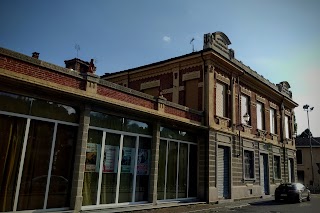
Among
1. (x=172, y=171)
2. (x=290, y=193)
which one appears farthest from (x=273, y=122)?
(x=172, y=171)

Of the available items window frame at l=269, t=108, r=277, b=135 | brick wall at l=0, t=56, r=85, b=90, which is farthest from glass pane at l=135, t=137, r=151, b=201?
window frame at l=269, t=108, r=277, b=135

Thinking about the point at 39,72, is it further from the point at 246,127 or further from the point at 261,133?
the point at 261,133

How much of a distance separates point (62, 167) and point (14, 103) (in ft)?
8.75

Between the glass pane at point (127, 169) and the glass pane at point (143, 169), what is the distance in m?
0.41

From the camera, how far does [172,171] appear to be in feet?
45.8

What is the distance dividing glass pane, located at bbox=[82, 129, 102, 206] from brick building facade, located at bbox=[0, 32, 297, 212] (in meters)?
0.04

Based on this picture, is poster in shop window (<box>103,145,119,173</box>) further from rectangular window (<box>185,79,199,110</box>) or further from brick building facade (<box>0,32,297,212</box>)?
rectangular window (<box>185,79,199,110</box>)

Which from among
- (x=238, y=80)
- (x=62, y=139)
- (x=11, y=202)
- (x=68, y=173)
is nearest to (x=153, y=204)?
(x=68, y=173)

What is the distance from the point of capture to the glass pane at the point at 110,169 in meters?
10.6

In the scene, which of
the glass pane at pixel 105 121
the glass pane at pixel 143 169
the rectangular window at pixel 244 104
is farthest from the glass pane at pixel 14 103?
the rectangular window at pixel 244 104

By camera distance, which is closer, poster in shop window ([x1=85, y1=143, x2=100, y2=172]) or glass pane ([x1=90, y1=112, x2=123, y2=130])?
poster in shop window ([x1=85, y1=143, x2=100, y2=172])

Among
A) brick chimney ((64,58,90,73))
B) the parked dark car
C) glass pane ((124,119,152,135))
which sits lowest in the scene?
the parked dark car

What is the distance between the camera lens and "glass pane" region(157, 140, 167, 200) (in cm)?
1309

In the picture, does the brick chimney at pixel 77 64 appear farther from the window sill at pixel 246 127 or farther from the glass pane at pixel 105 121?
the window sill at pixel 246 127
